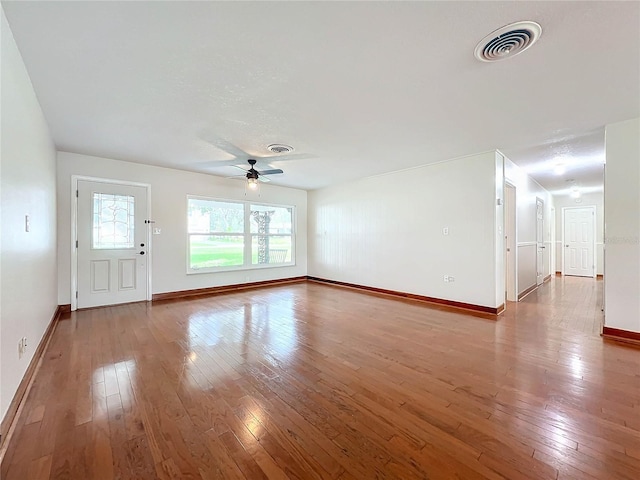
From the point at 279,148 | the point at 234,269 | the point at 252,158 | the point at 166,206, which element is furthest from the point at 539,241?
the point at 166,206

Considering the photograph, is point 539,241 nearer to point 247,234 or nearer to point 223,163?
point 247,234

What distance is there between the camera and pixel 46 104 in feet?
9.05

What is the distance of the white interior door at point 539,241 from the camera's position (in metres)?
6.48

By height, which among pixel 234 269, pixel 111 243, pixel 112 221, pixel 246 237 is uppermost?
pixel 112 221

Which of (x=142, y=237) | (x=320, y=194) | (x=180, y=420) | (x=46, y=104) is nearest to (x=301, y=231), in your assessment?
(x=320, y=194)

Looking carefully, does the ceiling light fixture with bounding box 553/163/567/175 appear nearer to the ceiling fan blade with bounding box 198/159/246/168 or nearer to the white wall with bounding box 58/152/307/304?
the ceiling fan blade with bounding box 198/159/246/168

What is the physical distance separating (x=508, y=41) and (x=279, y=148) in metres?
2.86

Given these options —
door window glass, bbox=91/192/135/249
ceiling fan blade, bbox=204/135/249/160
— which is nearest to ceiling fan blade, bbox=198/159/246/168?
ceiling fan blade, bbox=204/135/249/160

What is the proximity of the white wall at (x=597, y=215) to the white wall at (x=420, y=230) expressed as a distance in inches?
225

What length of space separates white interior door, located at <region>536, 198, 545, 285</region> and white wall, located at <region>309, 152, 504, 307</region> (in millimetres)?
Result: 3371

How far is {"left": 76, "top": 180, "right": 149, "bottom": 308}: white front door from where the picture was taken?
14.7 ft

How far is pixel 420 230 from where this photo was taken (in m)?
5.07

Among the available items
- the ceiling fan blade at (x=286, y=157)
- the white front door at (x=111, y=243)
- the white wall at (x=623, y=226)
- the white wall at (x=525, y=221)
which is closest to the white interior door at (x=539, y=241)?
the white wall at (x=525, y=221)

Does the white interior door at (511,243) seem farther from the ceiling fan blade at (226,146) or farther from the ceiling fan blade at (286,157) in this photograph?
the ceiling fan blade at (226,146)
